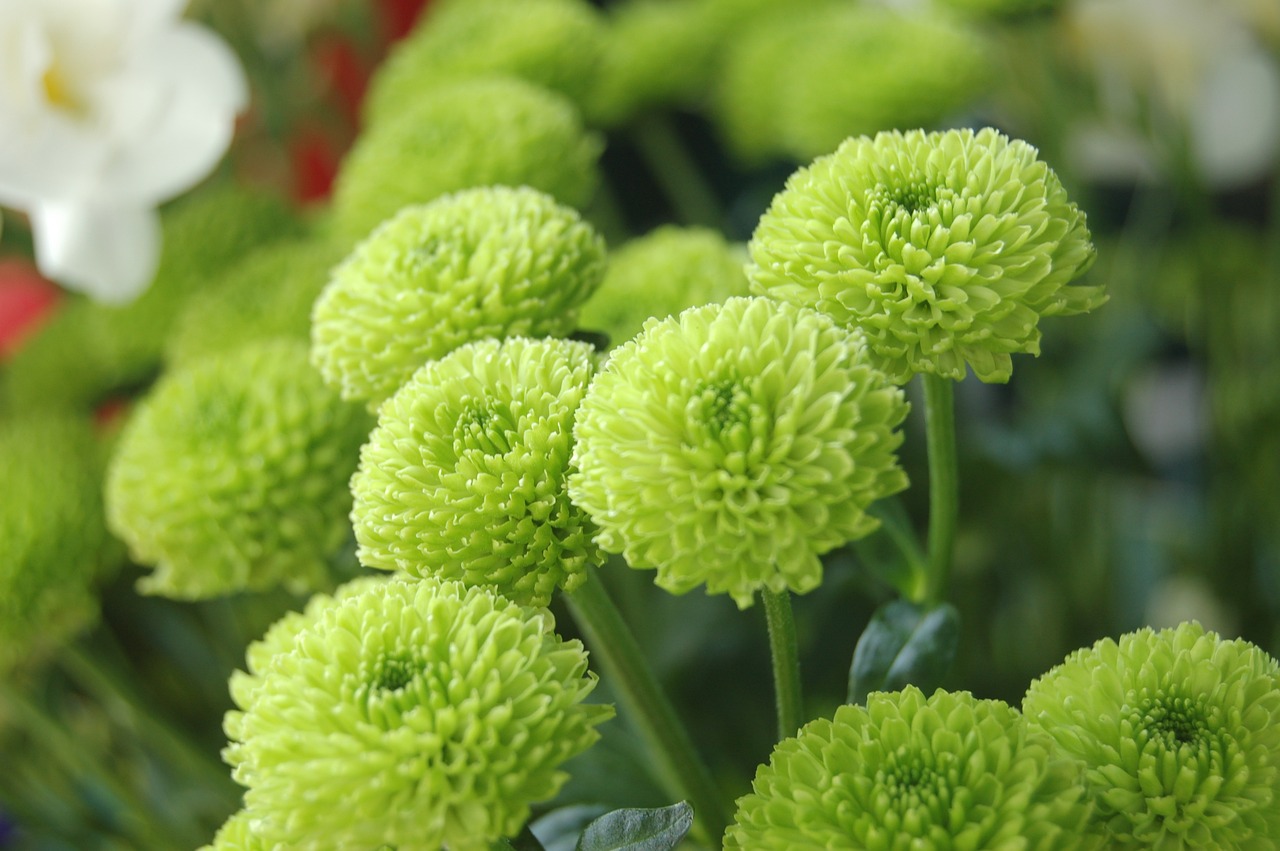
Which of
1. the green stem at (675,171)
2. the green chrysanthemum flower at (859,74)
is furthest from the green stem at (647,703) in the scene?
the green stem at (675,171)

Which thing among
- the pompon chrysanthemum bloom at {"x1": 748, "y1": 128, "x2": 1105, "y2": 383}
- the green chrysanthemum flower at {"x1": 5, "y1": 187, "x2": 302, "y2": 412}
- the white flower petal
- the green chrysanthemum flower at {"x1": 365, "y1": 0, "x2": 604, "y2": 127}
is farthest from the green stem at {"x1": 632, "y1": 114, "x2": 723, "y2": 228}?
the pompon chrysanthemum bloom at {"x1": 748, "y1": 128, "x2": 1105, "y2": 383}

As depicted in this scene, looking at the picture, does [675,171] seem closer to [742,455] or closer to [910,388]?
[910,388]

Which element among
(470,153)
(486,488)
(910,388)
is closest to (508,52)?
(470,153)

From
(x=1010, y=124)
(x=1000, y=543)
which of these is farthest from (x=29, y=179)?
(x=1010, y=124)

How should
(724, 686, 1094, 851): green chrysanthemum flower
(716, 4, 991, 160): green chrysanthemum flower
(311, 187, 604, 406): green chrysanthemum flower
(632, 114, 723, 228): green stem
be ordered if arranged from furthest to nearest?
(632, 114, 723, 228): green stem < (716, 4, 991, 160): green chrysanthemum flower < (311, 187, 604, 406): green chrysanthemum flower < (724, 686, 1094, 851): green chrysanthemum flower

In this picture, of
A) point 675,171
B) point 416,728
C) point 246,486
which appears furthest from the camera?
point 675,171

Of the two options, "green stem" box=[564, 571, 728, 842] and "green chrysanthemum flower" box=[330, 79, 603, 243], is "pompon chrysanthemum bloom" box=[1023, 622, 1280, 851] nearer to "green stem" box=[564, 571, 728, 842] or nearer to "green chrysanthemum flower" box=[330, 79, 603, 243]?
"green stem" box=[564, 571, 728, 842]

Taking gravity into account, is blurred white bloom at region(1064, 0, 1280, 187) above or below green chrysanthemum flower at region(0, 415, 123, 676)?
below
